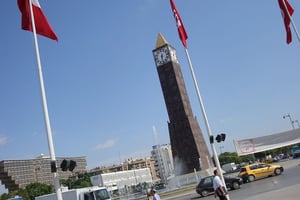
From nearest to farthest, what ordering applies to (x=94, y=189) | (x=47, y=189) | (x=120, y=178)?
1. (x=94, y=189)
2. (x=47, y=189)
3. (x=120, y=178)

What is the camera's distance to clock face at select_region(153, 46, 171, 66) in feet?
245

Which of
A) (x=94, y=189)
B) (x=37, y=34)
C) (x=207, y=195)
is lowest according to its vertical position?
(x=207, y=195)

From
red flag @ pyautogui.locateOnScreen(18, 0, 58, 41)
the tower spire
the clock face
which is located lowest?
red flag @ pyautogui.locateOnScreen(18, 0, 58, 41)

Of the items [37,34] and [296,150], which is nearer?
[37,34]

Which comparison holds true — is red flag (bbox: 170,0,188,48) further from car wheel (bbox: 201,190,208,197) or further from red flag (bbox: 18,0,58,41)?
car wheel (bbox: 201,190,208,197)

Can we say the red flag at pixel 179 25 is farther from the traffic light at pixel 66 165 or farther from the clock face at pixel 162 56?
the clock face at pixel 162 56

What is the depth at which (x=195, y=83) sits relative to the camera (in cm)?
1608

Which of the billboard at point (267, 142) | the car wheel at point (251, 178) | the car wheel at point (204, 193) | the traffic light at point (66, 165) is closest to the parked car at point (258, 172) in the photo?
the car wheel at point (251, 178)

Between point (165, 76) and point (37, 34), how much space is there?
6264 cm

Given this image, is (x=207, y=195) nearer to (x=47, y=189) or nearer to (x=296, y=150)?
(x=296, y=150)

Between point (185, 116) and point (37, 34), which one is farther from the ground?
point (185, 116)

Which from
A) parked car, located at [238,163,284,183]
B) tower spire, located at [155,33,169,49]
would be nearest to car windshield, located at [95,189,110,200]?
parked car, located at [238,163,284,183]

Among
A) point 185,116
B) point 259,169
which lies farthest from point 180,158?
point 259,169

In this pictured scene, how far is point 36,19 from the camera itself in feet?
36.9
